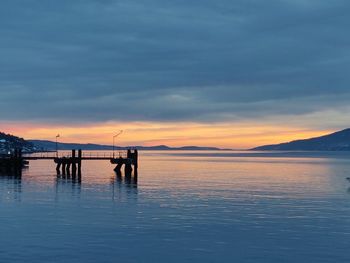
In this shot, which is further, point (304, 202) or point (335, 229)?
point (304, 202)

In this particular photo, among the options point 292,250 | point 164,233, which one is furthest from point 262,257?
point 164,233

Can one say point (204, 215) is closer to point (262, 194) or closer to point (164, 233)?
point (164, 233)

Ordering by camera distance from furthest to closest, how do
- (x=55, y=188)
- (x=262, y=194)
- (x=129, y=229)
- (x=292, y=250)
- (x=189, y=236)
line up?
(x=55, y=188) → (x=262, y=194) → (x=129, y=229) → (x=189, y=236) → (x=292, y=250)

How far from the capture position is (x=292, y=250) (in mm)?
35500

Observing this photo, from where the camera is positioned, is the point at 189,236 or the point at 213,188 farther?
the point at 213,188

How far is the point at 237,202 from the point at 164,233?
72.4ft

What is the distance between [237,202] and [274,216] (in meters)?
11.6

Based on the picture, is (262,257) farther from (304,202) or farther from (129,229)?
(304,202)

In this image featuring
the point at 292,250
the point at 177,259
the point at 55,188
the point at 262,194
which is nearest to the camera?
the point at 177,259

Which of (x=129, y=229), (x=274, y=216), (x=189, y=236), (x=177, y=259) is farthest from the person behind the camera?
(x=274, y=216)

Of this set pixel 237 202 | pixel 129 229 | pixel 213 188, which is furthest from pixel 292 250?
pixel 213 188

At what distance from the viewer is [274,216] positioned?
50.2 m

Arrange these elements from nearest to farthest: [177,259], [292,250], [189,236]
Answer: [177,259] < [292,250] < [189,236]

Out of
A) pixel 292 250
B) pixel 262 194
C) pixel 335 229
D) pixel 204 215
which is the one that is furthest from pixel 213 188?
pixel 292 250
